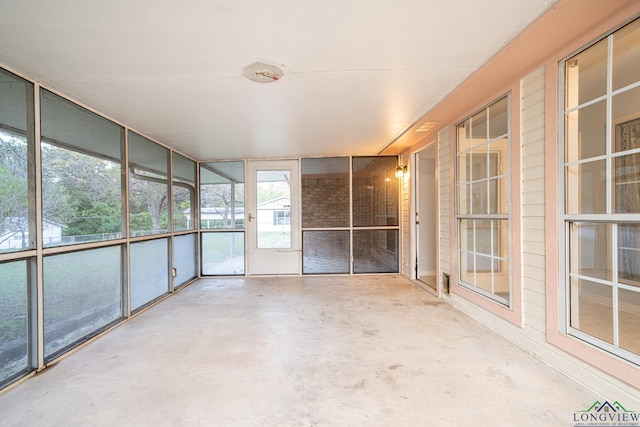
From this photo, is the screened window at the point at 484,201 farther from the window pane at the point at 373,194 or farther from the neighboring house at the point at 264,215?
the neighboring house at the point at 264,215

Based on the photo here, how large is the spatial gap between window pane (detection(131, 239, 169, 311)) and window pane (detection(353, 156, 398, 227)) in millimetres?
3326

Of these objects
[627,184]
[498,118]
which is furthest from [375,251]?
[627,184]

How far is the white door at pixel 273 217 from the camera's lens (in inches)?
206

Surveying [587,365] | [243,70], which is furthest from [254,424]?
[243,70]

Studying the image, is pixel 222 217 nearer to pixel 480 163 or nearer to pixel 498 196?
pixel 480 163

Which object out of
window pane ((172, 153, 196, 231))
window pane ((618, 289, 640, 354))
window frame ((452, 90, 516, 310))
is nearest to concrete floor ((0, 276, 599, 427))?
window frame ((452, 90, 516, 310))

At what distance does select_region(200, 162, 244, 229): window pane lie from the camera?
520 cm

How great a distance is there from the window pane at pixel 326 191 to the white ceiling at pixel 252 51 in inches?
84.4

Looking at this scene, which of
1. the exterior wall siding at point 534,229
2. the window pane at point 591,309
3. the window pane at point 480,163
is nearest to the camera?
the window pane at point 591,309

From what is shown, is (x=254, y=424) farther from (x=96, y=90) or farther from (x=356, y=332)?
(x=96, y=90)

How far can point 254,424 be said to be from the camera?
4.99 ft

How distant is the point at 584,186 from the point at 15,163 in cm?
418

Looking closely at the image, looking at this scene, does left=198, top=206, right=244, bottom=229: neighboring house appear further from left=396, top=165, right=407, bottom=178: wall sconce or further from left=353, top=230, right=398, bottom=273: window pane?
left=396, top=165, right=407, bottom=178: wall sconce
